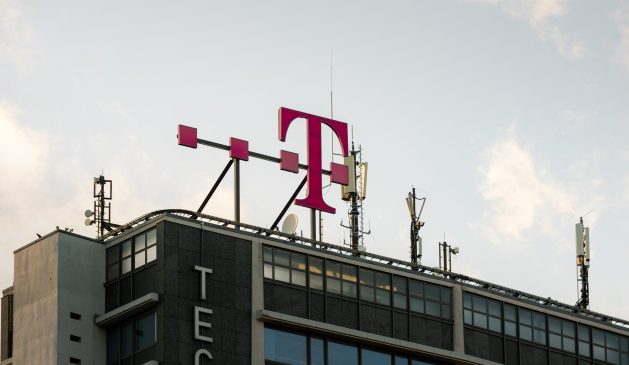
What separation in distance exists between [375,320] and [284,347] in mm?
7485

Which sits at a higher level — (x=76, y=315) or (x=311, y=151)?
(x=311, y=151)

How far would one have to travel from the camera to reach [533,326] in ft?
443

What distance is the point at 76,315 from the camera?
12025 cm

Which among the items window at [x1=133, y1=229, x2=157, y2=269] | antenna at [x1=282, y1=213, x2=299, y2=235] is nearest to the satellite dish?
antenna at [x1=282, y1=213, x2=299, y2=235]

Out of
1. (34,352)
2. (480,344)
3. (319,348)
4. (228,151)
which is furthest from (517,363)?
(34,352)

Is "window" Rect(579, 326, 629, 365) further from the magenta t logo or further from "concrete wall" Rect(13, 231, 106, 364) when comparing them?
"concrete wall" Rect(13, 231, 106, 364)

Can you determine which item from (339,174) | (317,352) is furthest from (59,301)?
(339,174)

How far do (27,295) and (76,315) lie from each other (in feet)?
13.7

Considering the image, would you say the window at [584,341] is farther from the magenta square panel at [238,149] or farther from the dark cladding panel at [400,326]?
the magenta square panel at [238,149]

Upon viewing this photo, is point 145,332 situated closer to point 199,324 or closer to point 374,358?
point 199,324

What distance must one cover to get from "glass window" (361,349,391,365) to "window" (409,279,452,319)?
3.86 metres

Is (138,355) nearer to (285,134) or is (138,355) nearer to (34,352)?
(34,352)

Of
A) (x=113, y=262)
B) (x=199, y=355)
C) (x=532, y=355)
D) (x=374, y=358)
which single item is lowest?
(x=199, y=355)

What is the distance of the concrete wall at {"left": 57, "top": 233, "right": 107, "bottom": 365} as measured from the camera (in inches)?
4697
